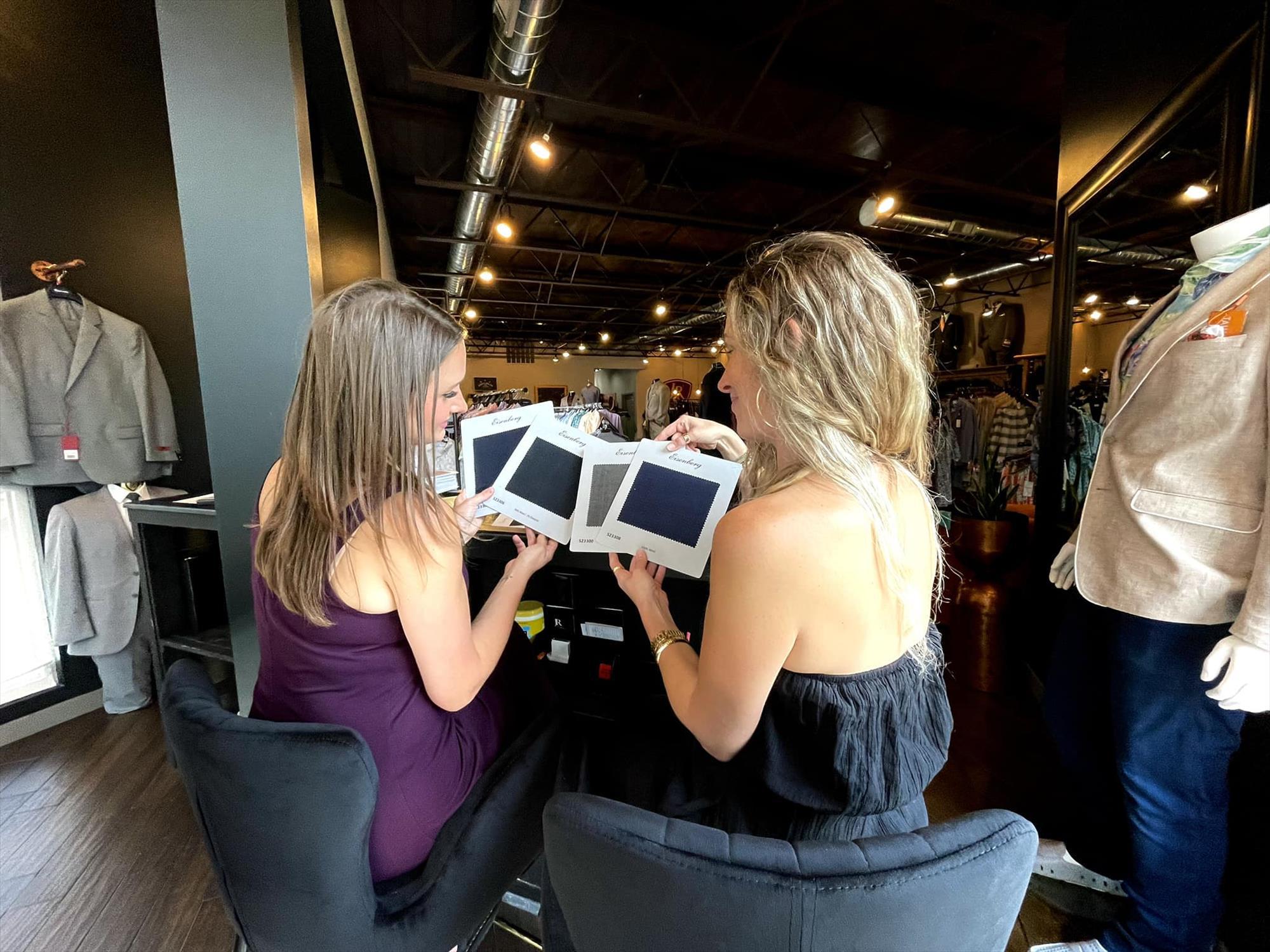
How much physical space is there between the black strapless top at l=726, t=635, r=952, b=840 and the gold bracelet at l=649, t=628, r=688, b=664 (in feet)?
0.65

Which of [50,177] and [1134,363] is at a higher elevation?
[50,177]

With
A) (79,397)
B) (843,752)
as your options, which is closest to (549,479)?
(843,752)

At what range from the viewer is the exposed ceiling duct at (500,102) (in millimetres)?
2949

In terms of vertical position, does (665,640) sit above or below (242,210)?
below

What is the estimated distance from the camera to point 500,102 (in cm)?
393

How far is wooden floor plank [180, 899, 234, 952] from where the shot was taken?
1.43 m

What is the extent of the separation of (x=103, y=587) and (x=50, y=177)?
1885 mm

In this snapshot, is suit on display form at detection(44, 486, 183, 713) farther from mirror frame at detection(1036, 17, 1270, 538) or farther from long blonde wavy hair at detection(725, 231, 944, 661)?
mirror frame at detection(1036, 17, 1270, 538)

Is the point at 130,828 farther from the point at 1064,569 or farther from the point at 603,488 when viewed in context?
the point at 1064,569

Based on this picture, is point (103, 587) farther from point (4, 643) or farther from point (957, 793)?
point (957, 793)

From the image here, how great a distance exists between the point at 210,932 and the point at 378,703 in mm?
1324

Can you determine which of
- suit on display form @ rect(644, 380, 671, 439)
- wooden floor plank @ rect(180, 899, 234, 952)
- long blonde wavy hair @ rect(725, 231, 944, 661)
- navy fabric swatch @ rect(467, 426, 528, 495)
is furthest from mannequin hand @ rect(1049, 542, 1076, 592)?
suit on display form @ rect(644, 380, 671, 439)

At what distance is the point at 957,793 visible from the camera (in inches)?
76.3

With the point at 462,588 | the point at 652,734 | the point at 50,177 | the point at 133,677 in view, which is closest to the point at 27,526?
the point at 133,677
